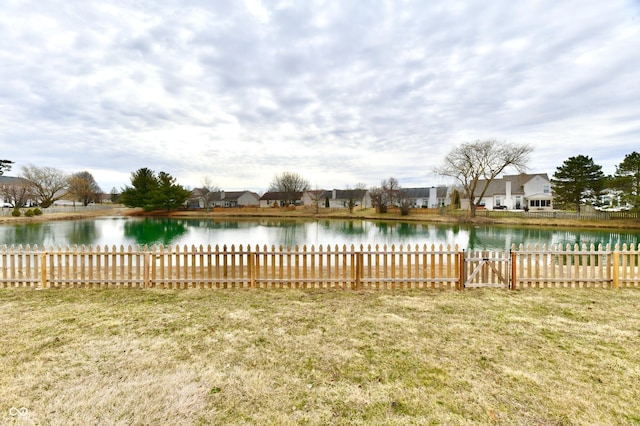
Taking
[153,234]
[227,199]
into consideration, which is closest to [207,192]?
[227,199]

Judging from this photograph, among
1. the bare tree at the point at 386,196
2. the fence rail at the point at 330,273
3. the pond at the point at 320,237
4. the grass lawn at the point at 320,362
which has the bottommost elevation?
the pond at the point at 320,237

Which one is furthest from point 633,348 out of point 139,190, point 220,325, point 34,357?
point 139,190

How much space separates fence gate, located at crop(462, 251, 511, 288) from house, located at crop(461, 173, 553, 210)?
44.3 metres

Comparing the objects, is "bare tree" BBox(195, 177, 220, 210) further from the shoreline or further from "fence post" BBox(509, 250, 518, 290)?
"fence post" BBox(509, 250, 518, 290)

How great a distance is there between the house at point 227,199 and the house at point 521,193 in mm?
54770

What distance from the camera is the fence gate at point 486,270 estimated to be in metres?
7.27

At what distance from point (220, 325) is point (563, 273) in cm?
800

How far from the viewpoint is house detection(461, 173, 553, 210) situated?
158 feet

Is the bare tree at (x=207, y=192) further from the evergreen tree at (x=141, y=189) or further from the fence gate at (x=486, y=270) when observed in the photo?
the fence gate at (x=486, y=270)

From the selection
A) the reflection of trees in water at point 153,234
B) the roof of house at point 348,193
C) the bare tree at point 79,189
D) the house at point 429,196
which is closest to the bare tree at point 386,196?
→ the roof of house at point 348,193

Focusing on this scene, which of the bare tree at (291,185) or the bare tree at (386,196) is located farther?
the bare tree at (291,185)

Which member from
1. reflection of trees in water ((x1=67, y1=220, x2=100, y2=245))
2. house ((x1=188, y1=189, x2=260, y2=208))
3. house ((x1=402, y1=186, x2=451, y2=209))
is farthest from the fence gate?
house ((x1=188, y1=189, x2=260, y2=208))

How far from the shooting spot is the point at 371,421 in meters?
2.77

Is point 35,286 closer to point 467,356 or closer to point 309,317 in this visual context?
point 309,317
